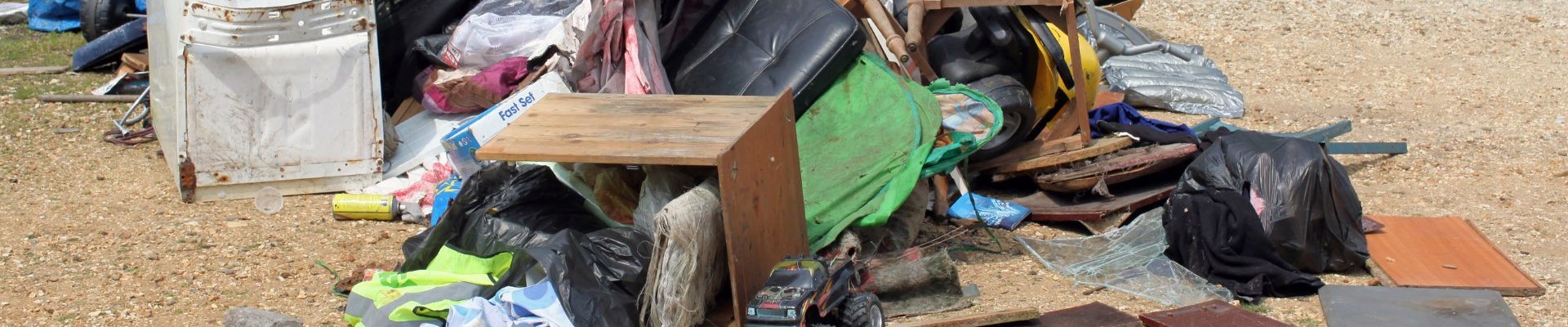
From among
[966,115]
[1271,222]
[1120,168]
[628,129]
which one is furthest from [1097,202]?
[628,129]

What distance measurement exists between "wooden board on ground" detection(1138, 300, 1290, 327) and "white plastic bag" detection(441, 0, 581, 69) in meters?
2.93

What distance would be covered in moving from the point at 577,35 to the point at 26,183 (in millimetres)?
2357

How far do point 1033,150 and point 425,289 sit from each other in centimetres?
275

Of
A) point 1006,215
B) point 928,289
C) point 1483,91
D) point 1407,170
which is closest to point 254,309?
point 928,289

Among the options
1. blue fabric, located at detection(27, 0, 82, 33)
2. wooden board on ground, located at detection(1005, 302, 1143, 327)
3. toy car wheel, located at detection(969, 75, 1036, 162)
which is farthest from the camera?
blue fabric, located at detection(27, 0, 82, 33)

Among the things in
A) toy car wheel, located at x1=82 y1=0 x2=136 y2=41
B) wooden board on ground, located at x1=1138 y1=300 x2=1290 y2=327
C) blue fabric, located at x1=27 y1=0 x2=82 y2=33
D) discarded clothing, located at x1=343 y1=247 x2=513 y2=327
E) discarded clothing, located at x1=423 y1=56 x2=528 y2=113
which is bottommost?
blue fabric, located at x1=27 y1=0 x2=82 y2=33

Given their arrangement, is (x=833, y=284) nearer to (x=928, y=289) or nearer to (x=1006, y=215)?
(x=928, y=289)

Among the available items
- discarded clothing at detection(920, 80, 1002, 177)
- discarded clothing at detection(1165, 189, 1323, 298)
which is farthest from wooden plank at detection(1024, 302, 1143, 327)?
discarded clothing at detection(920, 80, 1002, 177)

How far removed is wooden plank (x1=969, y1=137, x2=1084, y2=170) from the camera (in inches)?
213

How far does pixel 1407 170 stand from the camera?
236 inches

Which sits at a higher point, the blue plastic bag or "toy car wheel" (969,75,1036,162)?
"toy car wheel" (969,75,1036,162)

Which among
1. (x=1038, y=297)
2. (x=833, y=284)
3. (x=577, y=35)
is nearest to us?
(x=833, y=284)

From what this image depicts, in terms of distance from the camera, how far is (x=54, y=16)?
9.32 m

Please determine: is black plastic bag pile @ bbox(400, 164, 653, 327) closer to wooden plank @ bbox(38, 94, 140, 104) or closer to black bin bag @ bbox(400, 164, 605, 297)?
black bin bag @ bbox(400, 164, 605, 297)
